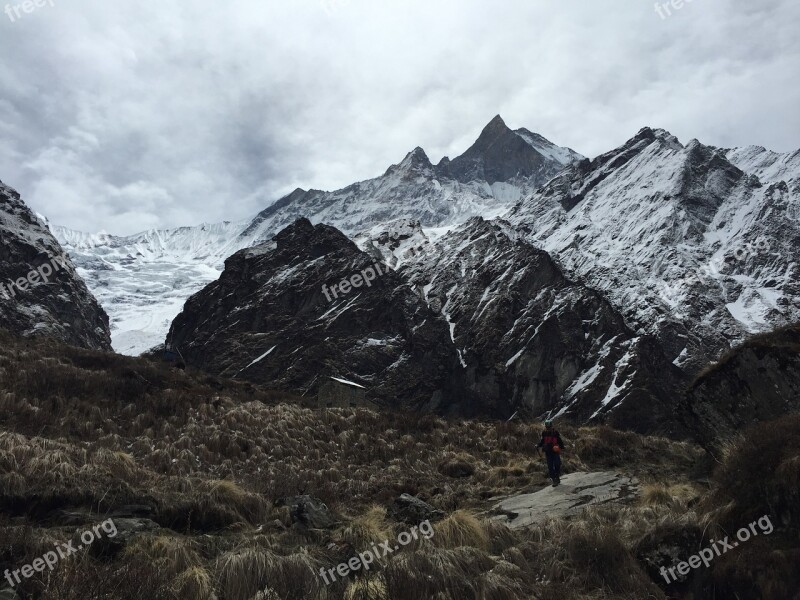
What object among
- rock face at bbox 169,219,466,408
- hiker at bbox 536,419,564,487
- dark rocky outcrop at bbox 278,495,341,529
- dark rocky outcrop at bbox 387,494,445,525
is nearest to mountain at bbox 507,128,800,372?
rock face at bbox 169,219,466,408

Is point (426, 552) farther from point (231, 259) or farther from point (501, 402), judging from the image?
point (231, 259)

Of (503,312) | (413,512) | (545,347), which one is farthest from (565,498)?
(503,312)

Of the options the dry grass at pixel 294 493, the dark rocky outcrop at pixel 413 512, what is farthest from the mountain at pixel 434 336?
the dark rocky outcrop at pixel 413 512

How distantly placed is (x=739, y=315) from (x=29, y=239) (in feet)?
544

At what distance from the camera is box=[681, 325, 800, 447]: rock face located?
40.5 feet

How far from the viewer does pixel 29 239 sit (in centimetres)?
11925

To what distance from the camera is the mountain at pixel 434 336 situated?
323 feet

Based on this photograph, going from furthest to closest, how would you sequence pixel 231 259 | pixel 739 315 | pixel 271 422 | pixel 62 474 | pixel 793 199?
pixel 793 199 → pixel 739 315 → pixel 231 259 → pixel 271 422 → pixel 62 474

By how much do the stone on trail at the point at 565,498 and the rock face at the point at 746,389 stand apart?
2249 mm

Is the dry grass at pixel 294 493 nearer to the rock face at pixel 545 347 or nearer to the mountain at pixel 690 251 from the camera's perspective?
the rock face at pixel 545 347

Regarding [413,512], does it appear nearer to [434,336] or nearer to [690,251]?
[434,336]

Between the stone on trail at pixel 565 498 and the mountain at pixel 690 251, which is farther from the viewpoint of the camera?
the mountain at pixel 690 251

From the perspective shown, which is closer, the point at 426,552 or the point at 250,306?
the point at 426,552

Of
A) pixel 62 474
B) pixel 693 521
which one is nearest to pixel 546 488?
pixel 693 521
